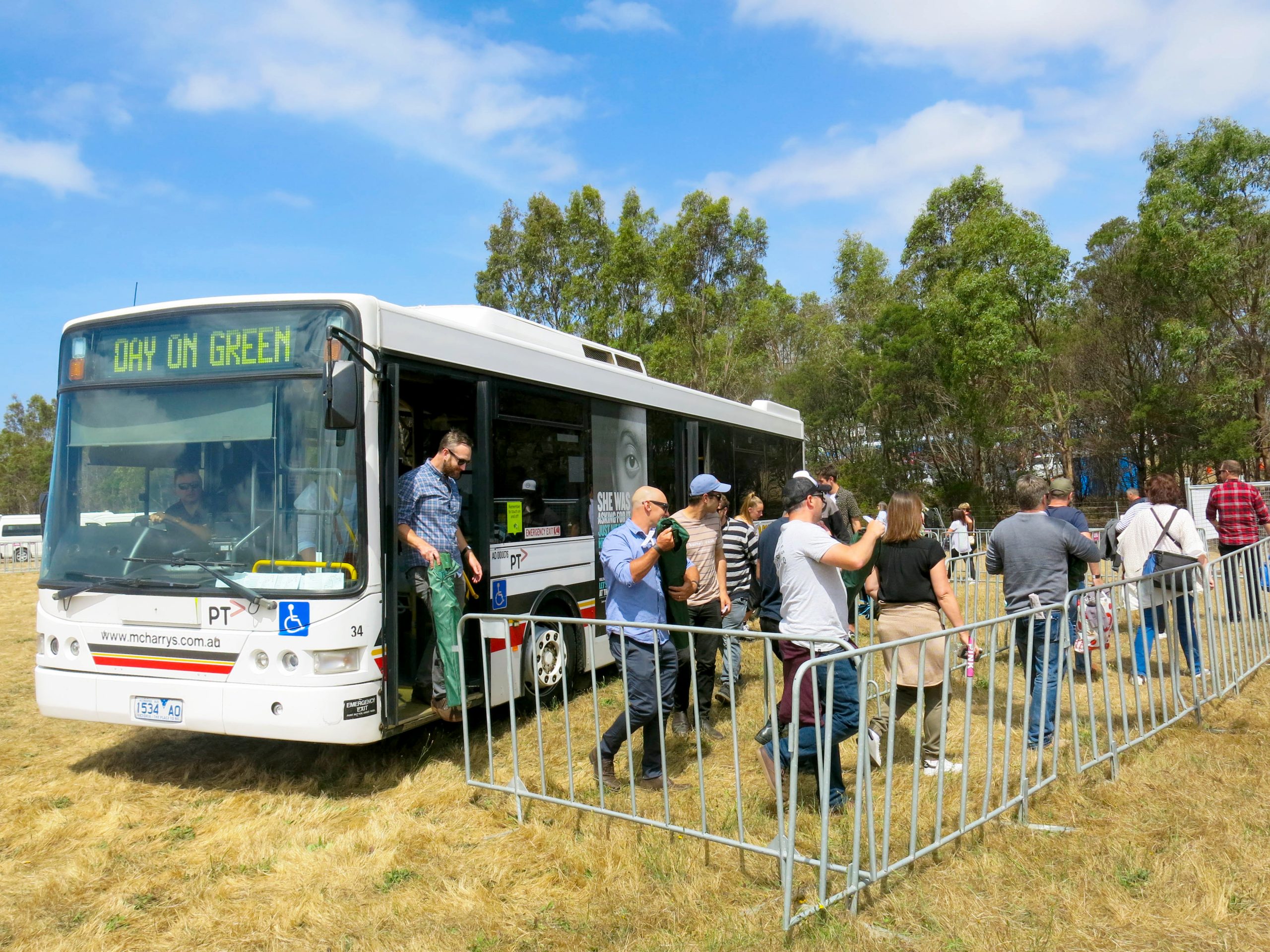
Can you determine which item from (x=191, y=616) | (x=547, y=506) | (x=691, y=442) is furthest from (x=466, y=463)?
(x=691, y=442)

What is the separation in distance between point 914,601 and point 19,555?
140 feet

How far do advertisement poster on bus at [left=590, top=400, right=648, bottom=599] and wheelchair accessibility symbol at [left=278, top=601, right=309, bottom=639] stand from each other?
3.05 metres

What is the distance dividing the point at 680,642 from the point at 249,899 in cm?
312

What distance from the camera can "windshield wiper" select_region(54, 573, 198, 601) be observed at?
5379 millimetres

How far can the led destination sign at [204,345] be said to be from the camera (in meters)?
5.39

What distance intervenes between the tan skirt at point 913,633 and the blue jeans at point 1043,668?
428 mm

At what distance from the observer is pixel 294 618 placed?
517cm

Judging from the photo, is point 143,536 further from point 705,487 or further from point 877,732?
point 877,732

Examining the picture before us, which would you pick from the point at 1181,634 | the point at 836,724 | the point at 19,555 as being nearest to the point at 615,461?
the point at 836,724

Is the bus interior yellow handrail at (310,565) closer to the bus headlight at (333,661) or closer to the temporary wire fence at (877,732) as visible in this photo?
the bus headlight at (333,661)

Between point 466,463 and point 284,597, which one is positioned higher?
point 466,463

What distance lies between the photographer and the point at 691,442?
10.0 meters

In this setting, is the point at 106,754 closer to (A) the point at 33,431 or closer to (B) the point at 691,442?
(B) the point at 691,442

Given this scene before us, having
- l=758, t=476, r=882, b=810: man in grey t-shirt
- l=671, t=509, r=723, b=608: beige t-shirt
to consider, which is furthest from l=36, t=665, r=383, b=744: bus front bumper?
l=671, t=509, r=723, b=608: beige t-shirt
